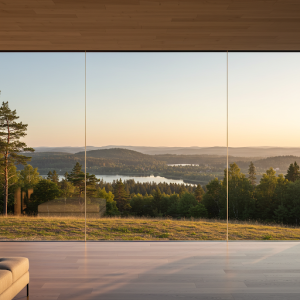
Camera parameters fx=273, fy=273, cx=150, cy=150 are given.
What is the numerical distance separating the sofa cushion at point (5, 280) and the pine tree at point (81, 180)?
270cm

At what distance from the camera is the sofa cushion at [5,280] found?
198 centimetres

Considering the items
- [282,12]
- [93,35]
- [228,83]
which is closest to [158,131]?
[228,83]

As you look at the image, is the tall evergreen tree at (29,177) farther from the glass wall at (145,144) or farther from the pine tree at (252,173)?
the pine tree at (252,173)

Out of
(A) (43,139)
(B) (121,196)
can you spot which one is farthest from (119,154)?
(A) (43,139)

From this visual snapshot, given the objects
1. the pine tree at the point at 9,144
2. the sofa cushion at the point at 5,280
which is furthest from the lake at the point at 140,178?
the sofa cushion at the point at 5,280

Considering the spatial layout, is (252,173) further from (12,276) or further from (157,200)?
(12,276)

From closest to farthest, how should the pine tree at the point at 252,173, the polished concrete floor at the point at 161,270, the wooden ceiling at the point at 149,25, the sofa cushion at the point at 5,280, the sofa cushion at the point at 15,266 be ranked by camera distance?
the sofa cushion at the point at 5,280, the sofa cushion at the point at 15,266, the polished concrete floor at the point at 161,270, the wooden ceiling at the point at 149,25, the pine tree at the point at 252,173

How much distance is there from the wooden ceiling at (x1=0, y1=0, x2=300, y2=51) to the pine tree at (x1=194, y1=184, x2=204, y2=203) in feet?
7.79

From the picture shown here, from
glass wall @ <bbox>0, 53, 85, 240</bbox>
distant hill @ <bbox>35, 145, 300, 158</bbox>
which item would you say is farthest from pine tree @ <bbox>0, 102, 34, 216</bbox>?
distant hill @ <bbox>35, 145, 300, 158</bbox>

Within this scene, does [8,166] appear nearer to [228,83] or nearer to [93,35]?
[93,35]

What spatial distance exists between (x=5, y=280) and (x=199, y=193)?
11.3 feet

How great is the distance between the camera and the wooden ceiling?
10.6 ft

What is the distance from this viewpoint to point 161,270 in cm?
324

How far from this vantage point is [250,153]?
4.81 meters
